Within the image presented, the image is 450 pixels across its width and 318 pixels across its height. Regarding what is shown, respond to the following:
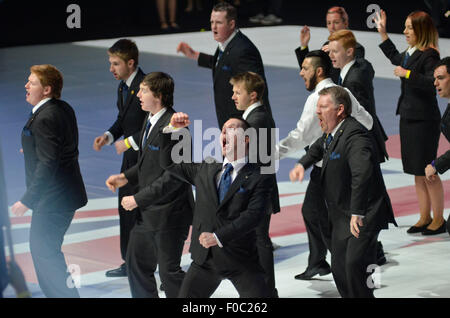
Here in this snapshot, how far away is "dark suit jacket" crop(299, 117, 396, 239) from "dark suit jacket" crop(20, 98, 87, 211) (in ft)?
6.75

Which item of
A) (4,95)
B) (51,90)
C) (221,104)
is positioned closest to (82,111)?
(4,95)

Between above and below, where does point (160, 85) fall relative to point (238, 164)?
above

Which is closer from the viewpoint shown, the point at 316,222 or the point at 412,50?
the point at 316,222

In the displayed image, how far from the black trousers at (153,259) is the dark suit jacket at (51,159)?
26.7 inches

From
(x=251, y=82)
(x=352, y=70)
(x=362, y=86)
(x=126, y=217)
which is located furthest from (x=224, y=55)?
(x=126, y=217)

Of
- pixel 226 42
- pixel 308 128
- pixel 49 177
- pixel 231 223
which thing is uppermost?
pixel 226 42

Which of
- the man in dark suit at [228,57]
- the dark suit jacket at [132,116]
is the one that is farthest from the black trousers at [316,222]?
the dark suit jacket at [132,116]

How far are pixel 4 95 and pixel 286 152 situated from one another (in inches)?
438

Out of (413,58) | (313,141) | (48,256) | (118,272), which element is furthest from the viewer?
(413,58)

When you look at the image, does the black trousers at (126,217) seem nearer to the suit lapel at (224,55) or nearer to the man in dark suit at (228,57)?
the man in dark suit at (228,57)

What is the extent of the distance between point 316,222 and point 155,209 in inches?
76.1

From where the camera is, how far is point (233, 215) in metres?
6.61

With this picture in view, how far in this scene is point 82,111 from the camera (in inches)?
658

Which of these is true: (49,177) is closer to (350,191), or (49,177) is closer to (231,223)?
(231,223)
